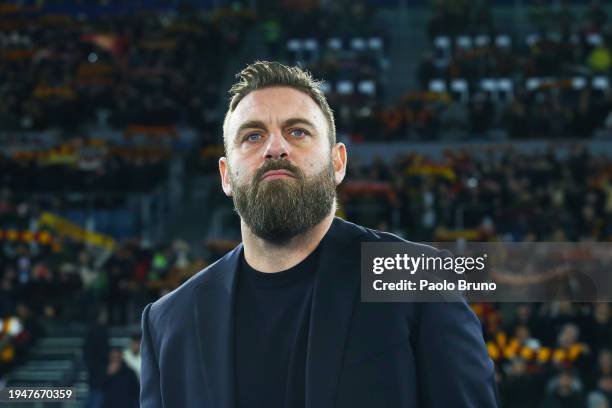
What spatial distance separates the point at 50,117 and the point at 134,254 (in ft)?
20.9

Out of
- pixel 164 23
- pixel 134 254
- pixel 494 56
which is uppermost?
pixel 164 23

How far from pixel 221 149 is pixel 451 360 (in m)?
15.3

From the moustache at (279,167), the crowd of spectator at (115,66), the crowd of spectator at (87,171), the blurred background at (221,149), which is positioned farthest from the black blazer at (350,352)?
the crowd of spectator at (115,66)

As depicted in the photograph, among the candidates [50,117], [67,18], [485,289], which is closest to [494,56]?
[50,117]

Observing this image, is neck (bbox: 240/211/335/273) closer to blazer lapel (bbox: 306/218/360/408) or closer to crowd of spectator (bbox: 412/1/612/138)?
blazer lapel (bbox: 306/218/360/408)

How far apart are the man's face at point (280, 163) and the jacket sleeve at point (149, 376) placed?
0.46 metres

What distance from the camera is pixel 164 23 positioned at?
22.2 m

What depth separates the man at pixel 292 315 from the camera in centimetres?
238

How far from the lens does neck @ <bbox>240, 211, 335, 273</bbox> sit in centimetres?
262

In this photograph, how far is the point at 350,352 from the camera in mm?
2424

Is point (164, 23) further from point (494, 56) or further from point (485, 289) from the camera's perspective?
point (485, 289)

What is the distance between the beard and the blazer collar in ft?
0.38

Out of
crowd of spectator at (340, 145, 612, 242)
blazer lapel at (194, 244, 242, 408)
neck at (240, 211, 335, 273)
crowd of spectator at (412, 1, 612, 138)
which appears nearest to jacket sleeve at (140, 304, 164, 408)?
blazer lapel at (194, 244, 242, 408)

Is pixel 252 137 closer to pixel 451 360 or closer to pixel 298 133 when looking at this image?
pixel 298 133
